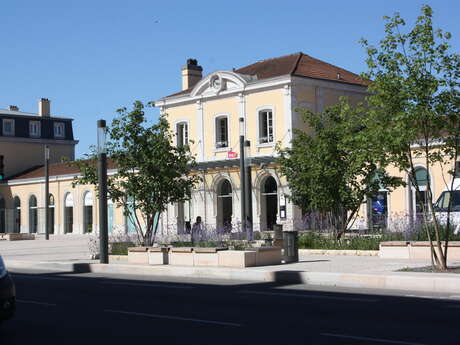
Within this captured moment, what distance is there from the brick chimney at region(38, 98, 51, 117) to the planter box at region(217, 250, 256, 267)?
55837 mm

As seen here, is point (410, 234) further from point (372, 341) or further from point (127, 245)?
point (372, 341)

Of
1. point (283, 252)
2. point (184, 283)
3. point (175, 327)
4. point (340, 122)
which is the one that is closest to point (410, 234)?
point (283, 252)

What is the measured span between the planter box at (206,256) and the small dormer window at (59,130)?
54730 mm

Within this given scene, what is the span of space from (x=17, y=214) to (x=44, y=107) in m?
13.3

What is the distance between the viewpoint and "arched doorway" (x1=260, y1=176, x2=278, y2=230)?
44.7 m

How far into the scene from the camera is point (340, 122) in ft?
→ 94.4

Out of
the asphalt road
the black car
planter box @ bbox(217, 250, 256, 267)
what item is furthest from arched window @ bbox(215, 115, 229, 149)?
the black car

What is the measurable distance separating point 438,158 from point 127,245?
1308 centimetres

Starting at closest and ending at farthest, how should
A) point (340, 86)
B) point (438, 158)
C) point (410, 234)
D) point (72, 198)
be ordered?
point (438, 158) → point (410, 234) → point (340, 86) → point (72, 198)

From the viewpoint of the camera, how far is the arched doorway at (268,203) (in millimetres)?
44688

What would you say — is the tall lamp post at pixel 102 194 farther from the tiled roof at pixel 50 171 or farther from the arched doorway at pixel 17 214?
the arched doorway at pixel 17 214

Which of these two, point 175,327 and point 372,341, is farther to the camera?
point 175,327

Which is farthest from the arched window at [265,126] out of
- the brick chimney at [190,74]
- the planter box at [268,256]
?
the planter box at [268,256]

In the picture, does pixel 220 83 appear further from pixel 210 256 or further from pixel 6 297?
pixel 6 297
